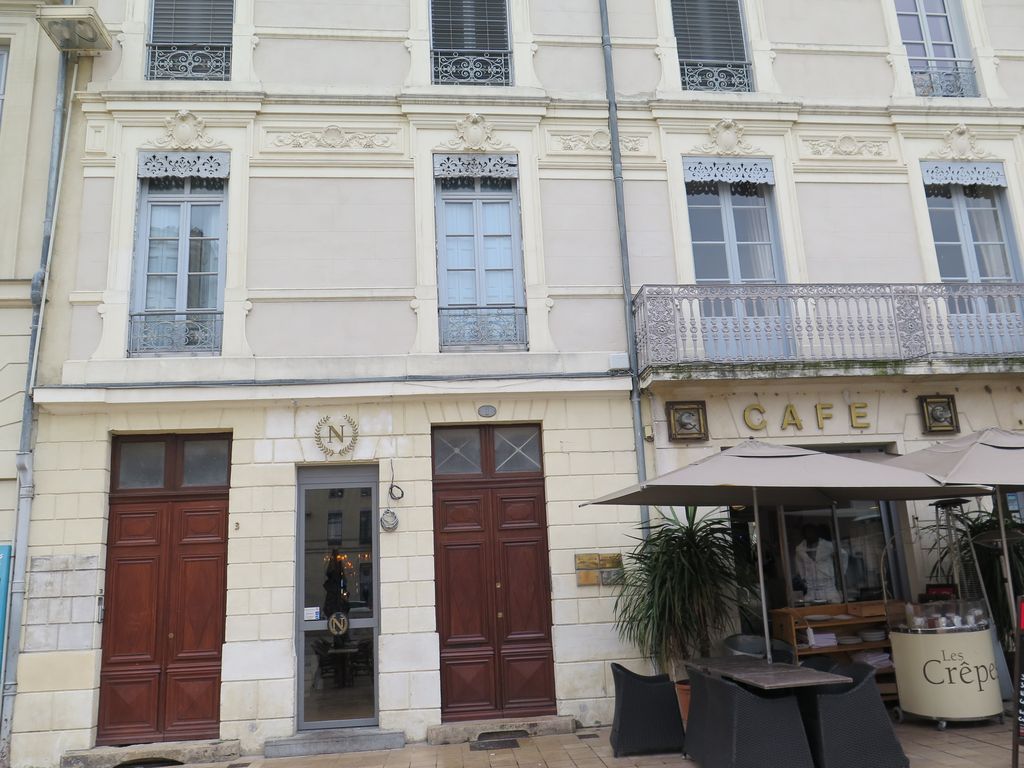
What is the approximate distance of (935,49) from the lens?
33.8 ft

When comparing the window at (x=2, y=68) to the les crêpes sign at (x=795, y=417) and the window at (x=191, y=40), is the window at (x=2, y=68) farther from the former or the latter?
the les crêpes sign at (x=795, y=417)

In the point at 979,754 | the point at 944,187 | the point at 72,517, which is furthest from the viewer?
the point at 944,187

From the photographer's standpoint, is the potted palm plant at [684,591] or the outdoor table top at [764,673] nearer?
the outdoor table top at [764,673]

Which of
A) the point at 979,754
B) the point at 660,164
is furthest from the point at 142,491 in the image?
the point at 979,754

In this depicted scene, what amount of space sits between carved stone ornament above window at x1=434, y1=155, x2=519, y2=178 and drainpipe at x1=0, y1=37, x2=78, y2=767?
393 cm

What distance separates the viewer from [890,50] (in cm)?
1001

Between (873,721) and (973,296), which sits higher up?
Answer: (973,296)

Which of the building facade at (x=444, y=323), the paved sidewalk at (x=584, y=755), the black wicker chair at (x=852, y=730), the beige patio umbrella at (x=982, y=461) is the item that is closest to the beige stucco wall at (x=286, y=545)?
the building facade at (x=444, y=323)

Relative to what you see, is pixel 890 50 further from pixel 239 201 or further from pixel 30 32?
pixel 30 32

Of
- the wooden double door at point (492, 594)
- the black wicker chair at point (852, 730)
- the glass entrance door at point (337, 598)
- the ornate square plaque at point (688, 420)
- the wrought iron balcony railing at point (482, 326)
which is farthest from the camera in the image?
the wrought iron balcony railing at point (482, 326)

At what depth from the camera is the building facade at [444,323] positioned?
7930 millimetres

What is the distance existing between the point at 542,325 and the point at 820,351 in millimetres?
2953

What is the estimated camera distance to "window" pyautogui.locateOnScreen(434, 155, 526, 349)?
876 cm

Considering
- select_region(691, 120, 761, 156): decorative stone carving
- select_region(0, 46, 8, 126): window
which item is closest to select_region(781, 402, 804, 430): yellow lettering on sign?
select_region(691, 120, 761, 156): decorative stone carving
